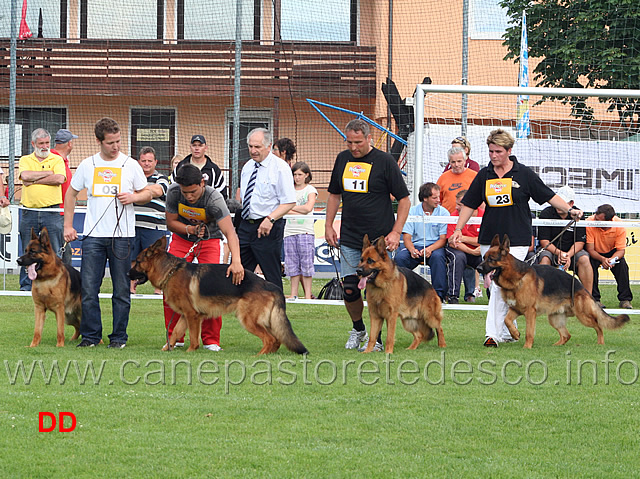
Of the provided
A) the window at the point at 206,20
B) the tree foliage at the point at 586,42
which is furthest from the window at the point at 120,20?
the tree foliage at the point at 586,42

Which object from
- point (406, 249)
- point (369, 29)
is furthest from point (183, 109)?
point (406, 249)

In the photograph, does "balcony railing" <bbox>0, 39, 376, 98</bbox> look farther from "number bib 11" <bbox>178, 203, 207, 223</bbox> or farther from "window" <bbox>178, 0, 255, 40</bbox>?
"number bib 11" <bbox>178, 203, 207, 223</bbox>

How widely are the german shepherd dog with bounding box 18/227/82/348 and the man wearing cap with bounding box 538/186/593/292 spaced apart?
20.1 feet

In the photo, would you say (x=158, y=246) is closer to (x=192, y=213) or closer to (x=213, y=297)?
(x=192, y=213)

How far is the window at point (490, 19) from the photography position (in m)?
16.5

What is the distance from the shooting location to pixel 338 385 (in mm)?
5488

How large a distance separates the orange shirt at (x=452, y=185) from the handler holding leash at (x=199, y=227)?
446 centimetres

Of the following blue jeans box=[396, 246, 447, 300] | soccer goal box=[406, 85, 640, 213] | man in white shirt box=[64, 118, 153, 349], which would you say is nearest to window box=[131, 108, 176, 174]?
soccer goal box=[406, 85, 640, 213]

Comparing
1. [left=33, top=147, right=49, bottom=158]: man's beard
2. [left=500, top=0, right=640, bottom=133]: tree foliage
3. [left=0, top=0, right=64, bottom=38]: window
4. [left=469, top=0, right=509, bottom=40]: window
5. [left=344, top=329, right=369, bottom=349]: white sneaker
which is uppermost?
[left=0, top=0, right=64, bottom=38]: window

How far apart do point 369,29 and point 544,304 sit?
1169 centimetres

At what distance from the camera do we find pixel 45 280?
698 centimetres

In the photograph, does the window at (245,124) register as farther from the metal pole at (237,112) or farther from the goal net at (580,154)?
the goal net at (580,154)

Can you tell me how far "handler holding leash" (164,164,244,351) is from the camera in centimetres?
677

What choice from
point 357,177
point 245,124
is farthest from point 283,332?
point 245,124
